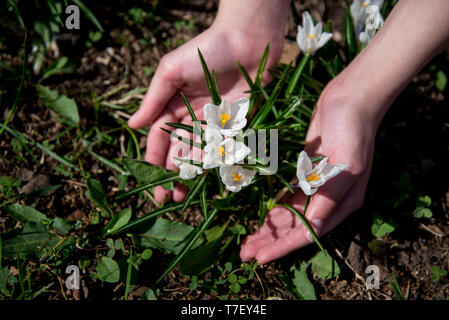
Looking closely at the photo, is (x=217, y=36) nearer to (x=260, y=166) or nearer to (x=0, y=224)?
(x=260, y=166)

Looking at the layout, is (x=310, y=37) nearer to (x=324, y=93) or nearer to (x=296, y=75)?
(x=296, y=75)

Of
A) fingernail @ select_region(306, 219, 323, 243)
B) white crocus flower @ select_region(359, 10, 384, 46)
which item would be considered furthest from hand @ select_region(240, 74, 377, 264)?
white crocus flower @ select_region(359, 10, 384, 46)

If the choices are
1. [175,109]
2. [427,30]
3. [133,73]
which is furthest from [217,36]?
[427,30]

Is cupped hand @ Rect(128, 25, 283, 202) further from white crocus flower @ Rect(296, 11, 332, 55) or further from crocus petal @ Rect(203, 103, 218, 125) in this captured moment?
crocus petal @ Rect(203, 103, 218, 125)

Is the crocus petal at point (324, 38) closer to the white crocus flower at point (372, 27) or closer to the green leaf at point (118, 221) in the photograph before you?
the white crocus flower at point (372, 27)

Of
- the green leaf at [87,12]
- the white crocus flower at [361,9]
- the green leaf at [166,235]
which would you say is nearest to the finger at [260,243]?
the green leaf at [166,235]
